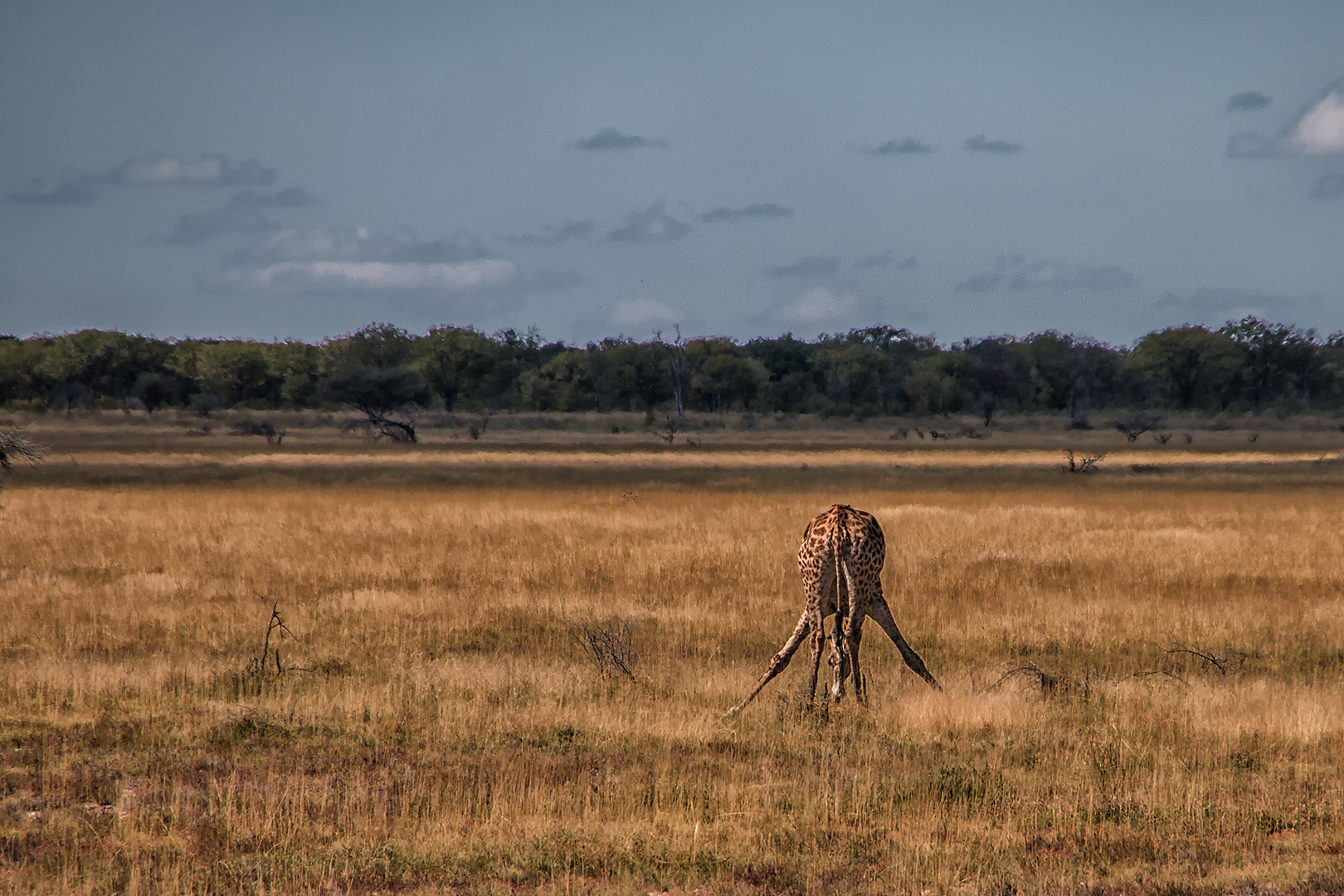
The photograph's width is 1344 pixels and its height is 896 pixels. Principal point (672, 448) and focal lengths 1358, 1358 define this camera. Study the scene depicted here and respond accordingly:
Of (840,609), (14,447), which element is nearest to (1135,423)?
(14,447)

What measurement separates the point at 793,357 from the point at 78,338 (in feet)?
252

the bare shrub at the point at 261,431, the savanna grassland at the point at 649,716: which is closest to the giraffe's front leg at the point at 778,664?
the savanna grassland at the point at 649,716

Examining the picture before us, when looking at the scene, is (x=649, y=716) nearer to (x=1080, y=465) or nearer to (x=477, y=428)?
(x=1080, y=465)

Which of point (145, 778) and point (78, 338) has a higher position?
point (78, 338)

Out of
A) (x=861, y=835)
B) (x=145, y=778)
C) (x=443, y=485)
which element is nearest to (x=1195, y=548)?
(x=861, y=835)

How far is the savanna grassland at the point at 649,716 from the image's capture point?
8125mm

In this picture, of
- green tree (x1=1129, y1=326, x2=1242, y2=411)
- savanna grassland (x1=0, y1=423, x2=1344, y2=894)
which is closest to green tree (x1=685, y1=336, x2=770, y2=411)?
green tree (x1=1129, y1=326, x2=1242, y2=411)

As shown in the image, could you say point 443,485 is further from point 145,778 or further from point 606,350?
point 606,350

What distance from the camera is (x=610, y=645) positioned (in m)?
14.2

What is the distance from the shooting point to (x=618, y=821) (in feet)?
29.0

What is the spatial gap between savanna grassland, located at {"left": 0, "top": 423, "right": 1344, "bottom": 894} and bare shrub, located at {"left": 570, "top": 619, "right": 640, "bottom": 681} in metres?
0.16

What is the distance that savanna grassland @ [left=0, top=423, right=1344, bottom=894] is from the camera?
812 cm

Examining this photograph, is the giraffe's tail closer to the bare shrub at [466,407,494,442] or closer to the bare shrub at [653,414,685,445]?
the bare shrub at [653,414,685,445]

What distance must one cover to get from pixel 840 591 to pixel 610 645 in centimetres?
317
